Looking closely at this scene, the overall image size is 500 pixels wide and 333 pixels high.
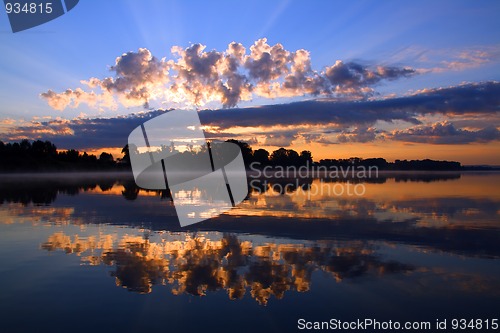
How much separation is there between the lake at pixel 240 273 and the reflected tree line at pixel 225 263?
32mm

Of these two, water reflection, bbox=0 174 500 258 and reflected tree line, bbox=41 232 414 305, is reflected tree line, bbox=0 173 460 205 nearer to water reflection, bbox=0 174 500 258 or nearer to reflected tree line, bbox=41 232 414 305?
water reflection, bbox=0 174 500 258

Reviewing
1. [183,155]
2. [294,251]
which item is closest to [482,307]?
[294,251]

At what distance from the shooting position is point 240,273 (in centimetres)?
1164

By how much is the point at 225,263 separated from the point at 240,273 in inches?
45.5

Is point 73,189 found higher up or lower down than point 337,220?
higher up

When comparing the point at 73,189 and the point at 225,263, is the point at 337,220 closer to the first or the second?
the point at 225,263

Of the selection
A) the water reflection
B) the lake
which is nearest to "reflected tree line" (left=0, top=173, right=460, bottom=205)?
the water reflection

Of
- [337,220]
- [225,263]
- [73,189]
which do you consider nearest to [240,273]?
[225,263]

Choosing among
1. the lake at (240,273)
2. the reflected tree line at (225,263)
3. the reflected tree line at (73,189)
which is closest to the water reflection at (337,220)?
the lake at (240,273)

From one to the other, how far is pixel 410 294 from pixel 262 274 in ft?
11.9

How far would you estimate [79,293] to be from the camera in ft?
32.6

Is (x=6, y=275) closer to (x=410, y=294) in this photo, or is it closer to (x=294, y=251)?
(x=294, y=251)

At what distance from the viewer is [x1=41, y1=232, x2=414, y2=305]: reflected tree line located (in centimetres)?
1062

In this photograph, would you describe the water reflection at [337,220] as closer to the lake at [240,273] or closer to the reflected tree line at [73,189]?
the lake at [240,273]
